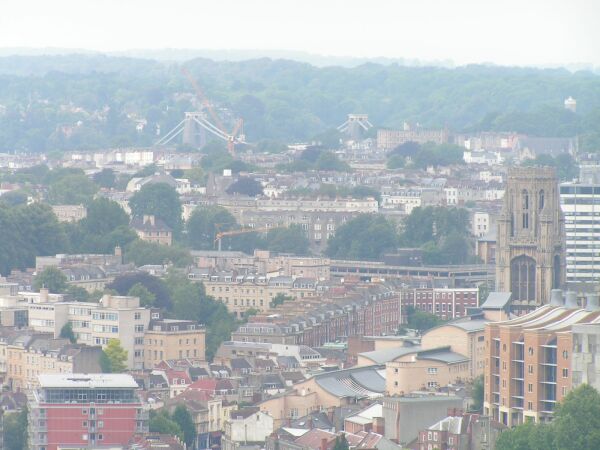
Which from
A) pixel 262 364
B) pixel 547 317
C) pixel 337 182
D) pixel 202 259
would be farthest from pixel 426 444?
pixel 337 182

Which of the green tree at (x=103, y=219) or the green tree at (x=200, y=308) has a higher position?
the green tree at (x=103, y=219)

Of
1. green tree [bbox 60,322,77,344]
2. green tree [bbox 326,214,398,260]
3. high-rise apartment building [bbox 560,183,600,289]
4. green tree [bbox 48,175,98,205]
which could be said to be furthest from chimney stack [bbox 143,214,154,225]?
green tree [bbox 60,322,77,344]

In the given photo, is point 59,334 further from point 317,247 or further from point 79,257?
point 317,247

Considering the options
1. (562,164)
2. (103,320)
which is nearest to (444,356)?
(103,320)

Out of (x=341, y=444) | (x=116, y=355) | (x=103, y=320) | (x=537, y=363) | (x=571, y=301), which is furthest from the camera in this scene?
(x=103, y=320)

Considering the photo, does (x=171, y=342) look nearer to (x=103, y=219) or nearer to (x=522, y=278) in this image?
(x=522, y=278)

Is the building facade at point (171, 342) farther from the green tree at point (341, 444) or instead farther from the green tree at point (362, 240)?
the green tree at point (362, 240)

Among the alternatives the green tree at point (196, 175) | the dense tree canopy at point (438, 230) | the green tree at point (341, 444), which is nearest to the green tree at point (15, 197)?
the green tree at point (196, 175)
